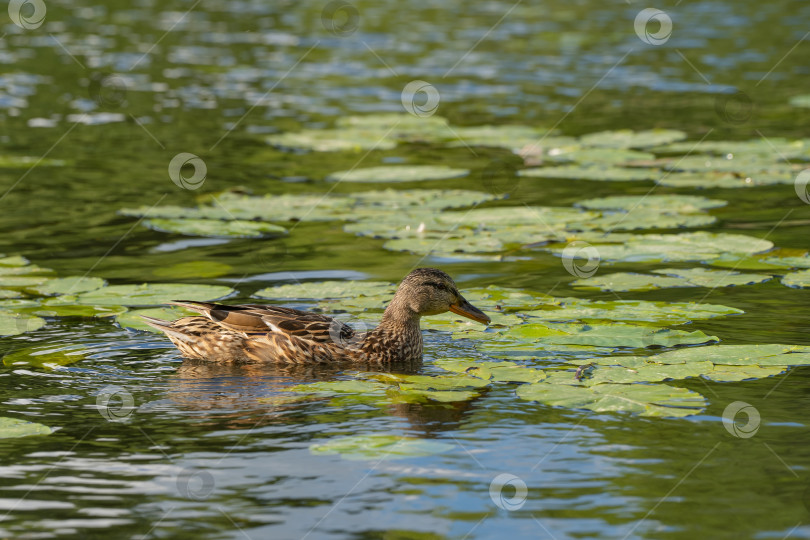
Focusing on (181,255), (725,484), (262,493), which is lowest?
(262,493)

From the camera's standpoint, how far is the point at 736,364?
882 cm

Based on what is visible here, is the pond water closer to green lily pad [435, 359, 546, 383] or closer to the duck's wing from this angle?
green lily pad [435, 359, 546, 383]

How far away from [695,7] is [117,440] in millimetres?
34124

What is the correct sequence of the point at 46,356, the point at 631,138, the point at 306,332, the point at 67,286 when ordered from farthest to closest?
1. the point at 631,138
2. the point at 67,286
3. the point at 306,332
4. the point at 46,356

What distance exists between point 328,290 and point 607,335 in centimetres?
305

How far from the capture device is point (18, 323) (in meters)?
10.2

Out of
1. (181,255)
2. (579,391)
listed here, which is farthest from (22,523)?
(181,255)

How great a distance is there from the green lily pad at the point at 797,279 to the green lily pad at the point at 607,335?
2.09 metres

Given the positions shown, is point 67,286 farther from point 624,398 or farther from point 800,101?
point 800,101

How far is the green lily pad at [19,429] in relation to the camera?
24.9 ft

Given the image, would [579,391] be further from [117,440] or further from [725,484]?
[117,440]

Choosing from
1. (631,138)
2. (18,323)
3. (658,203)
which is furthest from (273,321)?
(631,138)

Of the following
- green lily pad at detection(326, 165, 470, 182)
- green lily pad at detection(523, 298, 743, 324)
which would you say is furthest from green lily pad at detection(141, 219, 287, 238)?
green lily pad at detection(523, 298, 743, 324)

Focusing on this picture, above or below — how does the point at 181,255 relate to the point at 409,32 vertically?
below
